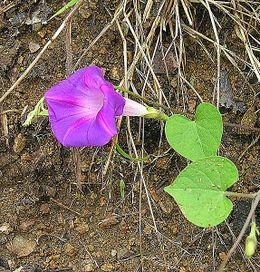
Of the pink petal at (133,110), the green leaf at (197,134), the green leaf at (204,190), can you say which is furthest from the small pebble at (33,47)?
the green leaf at (204,190)

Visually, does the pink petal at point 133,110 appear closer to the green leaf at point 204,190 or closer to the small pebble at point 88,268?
the green leaf at point 204,190

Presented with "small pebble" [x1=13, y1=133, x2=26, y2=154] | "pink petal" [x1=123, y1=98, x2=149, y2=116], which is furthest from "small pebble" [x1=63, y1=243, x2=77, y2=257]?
"pink petal" [x1=123, y1=98, x2=149, y2=116]

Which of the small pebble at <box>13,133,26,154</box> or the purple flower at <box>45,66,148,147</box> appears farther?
the small pebble at <box>13,133,26,154</box>

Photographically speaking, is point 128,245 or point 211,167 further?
point 128,245

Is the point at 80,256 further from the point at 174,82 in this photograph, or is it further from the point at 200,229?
the point at 174,82

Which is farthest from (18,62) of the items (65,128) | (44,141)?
(65,128)

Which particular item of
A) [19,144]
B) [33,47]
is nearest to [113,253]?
[19,144]

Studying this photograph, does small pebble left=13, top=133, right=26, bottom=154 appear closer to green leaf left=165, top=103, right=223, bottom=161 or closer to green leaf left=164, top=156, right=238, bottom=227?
green leaf left=165, top=103, right=223, bottom=161
